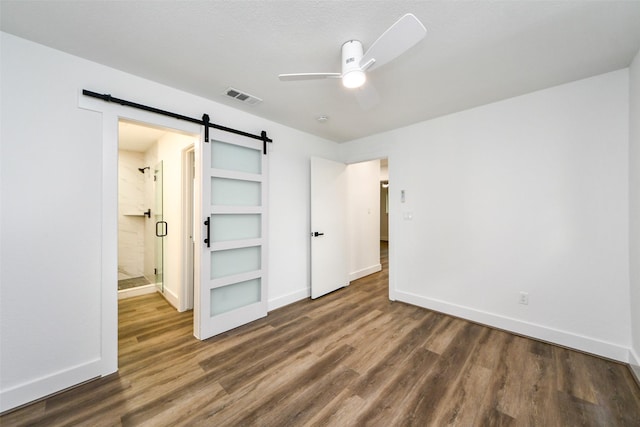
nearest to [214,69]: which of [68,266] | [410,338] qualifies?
[68,266]

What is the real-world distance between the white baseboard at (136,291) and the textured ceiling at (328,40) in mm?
3223

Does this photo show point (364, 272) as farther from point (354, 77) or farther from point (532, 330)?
point (354, 77)

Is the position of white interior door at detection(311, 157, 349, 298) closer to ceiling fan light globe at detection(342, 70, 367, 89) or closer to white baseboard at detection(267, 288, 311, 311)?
white baseboard at detection(267, 288, 311, 311)

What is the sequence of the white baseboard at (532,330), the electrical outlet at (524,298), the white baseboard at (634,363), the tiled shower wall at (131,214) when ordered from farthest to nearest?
the tiled shower wall at (131,214), the electrical outlet at (524,298), the white baseboard at (532,330), the white baseboard at (634,363)

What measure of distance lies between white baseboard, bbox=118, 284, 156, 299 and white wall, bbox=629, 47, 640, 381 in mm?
5683

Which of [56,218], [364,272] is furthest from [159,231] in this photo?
[364,272]

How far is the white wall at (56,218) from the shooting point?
167cm

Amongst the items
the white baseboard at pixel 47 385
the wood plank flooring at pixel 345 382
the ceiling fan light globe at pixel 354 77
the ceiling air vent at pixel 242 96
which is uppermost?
the ceiling air vent at pixel 242 96

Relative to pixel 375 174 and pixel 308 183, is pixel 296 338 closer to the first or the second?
pixel 308 183

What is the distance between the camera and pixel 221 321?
2709 mm

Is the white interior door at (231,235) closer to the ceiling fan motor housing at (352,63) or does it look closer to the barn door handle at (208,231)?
the barn door handle at (208,231)

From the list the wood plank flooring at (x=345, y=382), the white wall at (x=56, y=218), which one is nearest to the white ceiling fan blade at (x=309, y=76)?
the white wall at (x=56, y=218)

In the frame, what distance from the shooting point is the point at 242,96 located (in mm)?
2594

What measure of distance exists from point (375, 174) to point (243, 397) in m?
4.44
